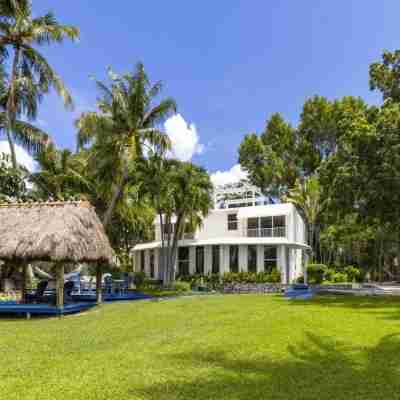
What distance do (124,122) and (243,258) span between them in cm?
1232

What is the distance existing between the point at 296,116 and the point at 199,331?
35497 mm

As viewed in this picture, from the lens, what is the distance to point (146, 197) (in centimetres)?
2577

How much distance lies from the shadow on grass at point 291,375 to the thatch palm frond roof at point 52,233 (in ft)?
24.7

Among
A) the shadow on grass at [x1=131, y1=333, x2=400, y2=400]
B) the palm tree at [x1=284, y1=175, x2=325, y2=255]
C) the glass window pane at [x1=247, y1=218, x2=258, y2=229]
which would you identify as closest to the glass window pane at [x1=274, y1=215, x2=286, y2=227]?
the glass window pane at [x1=247, y1=218, x2=258, y2=229]

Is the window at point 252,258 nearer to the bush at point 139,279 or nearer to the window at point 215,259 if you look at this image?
the window at point 215,259

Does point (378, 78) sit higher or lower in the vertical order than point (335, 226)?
higher

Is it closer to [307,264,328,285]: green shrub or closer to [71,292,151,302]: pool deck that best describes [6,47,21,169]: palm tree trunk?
[71,292,151,302]: pool deck

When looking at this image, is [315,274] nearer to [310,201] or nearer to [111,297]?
[310,201]

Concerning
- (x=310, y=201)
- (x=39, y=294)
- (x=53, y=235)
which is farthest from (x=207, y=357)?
(x=310, y=201)

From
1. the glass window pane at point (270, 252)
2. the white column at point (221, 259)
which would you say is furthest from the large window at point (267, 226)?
the white column at point (221, 259)

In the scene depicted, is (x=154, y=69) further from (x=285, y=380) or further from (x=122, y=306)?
(x=285, y=380)

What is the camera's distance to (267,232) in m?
31.0

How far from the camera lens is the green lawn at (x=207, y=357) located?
6.18 m

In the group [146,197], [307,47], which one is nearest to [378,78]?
[307,47]
